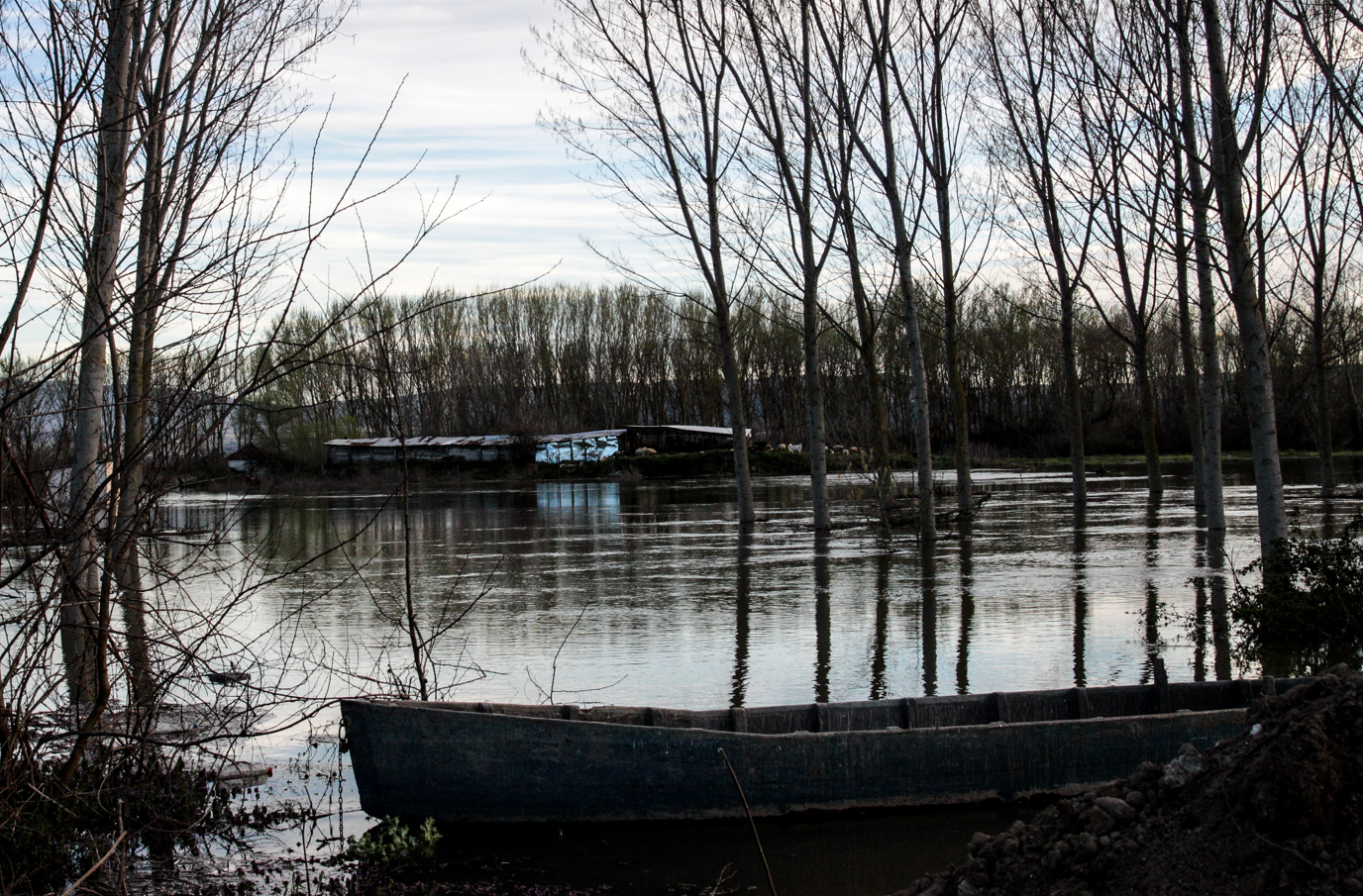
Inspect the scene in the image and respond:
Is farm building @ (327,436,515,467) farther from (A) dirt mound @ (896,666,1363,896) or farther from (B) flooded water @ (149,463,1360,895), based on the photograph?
(A) dirt mound @ (896,666,1363,896)

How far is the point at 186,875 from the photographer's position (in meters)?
6.64

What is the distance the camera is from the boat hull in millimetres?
6930

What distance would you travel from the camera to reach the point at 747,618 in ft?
48.3

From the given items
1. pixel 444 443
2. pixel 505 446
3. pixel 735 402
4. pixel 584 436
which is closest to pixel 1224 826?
pixel 735 402

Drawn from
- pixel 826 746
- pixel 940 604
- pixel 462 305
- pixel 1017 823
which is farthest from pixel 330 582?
pixel 462 305

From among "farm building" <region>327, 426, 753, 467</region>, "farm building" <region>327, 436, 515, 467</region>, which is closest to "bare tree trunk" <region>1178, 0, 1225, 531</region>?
"farm building" <region>327, 426, 753, 467</region>

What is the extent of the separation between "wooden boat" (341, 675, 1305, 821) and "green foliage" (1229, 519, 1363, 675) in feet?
15.4

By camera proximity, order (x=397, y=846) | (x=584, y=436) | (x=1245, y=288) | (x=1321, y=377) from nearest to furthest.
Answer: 1. (x=397, y=846)
2. (x=1245, y=288)
3. (x=1321, y=377)
4. (x=584, y=436)

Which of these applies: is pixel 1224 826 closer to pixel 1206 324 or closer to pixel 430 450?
pixel 1206 324

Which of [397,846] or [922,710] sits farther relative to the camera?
[922,710]

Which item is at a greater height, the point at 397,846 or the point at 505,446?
the point at 505,446

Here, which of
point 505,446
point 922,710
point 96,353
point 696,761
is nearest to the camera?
point 696,761

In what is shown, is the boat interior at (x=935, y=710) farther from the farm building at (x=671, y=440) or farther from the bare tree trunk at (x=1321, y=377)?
the farm building at (x=671, y=440)

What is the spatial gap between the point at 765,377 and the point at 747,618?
7912cm
